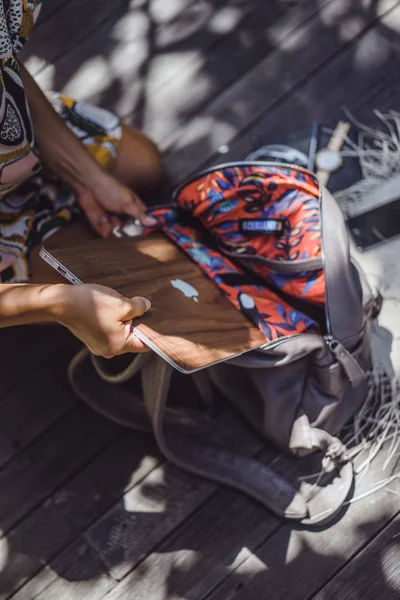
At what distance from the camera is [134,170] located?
138cm

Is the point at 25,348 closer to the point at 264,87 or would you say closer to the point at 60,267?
the point at 60,267

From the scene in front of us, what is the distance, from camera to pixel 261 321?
1.10m

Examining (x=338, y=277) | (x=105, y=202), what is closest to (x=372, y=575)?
(x=338, y=277)

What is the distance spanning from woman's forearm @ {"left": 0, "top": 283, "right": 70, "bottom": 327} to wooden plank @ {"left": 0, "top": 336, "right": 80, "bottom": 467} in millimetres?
482

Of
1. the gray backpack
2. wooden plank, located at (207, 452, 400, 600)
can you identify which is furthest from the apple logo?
wooden plank, located at (207, 452, 400, 600)

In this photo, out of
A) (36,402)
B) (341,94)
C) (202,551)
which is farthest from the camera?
(341,94)

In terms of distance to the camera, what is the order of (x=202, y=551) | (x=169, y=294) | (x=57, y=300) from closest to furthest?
(x=57, y=300)
(x=169, y=294)
(x=202, y=551)

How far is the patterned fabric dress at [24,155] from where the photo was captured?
105 centimetres

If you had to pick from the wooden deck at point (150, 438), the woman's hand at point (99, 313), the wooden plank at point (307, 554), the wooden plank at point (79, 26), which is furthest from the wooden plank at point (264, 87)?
the wooden plank at point (307, 554)

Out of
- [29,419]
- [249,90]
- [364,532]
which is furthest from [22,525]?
[249,90]

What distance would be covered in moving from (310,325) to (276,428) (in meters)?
0.20

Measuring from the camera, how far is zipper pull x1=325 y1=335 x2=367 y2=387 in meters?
1.10

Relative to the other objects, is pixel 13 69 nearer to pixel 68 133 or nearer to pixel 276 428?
pixel 68 133

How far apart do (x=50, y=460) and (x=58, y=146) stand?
0.60 metres
